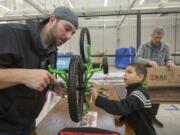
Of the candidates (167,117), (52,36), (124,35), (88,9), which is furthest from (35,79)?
(124,35)

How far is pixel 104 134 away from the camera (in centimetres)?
137

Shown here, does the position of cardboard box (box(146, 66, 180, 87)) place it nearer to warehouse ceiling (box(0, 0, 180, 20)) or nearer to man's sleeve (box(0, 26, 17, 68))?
man's sleeve (box(0, 26, 17, 68))

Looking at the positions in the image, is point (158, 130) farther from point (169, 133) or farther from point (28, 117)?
point (28, 117)

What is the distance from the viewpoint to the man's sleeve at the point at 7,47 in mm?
1049

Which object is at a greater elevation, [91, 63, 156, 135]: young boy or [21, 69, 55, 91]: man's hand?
[21, 69, 55, 91]: man's hand

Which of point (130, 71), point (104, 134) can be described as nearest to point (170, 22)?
point (130, 71)

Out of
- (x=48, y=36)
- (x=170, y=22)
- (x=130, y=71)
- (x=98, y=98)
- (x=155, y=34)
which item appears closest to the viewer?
(x=48, y=36)

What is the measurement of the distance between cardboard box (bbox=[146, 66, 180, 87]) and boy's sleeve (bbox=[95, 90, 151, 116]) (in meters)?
1.11

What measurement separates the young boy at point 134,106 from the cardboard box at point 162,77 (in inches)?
37.0

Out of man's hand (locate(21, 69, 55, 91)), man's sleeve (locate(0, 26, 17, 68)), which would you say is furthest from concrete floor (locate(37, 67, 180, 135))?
man's hand (locate(21, 69, 55, 91))

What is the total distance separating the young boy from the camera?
1.69m

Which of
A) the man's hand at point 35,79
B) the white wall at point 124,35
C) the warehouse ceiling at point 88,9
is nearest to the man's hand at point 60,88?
the man's hand at point 35,79

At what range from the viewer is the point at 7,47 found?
1062mm

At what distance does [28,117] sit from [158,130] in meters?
2.59
